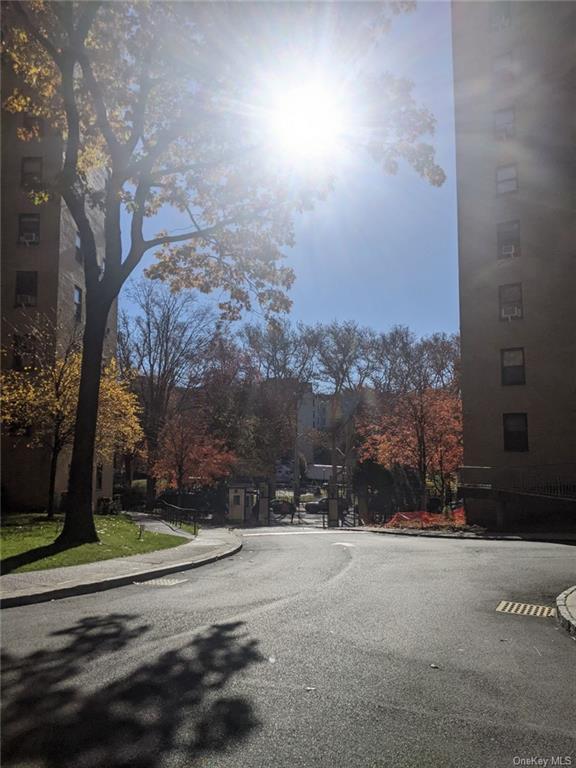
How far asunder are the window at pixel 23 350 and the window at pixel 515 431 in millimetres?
20258

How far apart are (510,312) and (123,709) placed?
27033 millimetres

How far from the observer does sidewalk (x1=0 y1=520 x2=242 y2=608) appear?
9002 mm

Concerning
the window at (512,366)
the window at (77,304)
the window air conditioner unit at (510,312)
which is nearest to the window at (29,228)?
the window at (77,304)

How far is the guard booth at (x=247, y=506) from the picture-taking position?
35906 mm

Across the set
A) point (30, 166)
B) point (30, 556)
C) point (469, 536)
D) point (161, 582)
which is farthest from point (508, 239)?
point (30, 556)

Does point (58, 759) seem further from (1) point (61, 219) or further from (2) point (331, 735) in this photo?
(1) point (61, 219)

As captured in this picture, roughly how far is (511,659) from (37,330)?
2505 centimetres

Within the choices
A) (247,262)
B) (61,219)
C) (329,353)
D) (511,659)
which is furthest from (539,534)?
(329,353)

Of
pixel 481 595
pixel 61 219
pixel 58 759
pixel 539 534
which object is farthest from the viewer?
pixel 61 219

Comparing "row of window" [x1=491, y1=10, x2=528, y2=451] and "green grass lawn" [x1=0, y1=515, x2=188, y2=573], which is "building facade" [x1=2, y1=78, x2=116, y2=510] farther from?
"row of window" [x1=491, y1=10, x2=528, y2=451]

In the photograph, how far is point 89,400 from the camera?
15.2 meters

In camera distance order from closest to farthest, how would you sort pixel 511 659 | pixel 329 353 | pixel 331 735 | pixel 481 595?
pixel 331 735 → pixel 511 659 → pixel 481 595 → pixel 329 353

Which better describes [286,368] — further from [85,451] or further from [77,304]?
[85,451]

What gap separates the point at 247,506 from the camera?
122 ft
